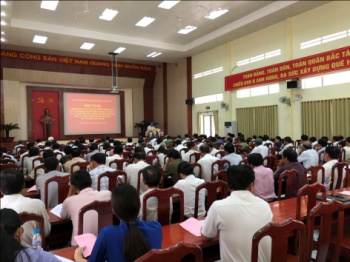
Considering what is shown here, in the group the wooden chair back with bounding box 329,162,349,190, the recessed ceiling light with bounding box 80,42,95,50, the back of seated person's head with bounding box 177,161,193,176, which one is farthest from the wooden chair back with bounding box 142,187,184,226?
the recessed ceiling light with bounding box 80,42,95,50

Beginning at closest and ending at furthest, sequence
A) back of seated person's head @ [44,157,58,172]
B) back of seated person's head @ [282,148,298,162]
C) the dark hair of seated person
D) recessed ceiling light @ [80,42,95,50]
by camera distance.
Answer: the dark hair of seated person → back of seated person's head @ [44,157,58,172] → back of seated person's head @ [282,148,298,162] → recessed ceiling light @ [80,42,95,50]

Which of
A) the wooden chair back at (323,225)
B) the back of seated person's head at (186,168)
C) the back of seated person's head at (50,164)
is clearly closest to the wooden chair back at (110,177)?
the back of seated person's head at (50,164)

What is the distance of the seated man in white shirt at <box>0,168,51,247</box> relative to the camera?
1676mm

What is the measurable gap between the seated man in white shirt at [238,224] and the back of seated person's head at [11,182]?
119cm

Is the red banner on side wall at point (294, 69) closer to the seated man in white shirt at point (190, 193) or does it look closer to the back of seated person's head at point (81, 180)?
the seated man in white shirt at point (190, 193)

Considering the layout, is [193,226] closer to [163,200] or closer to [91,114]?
[163,200]

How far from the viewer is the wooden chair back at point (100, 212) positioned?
1.59m

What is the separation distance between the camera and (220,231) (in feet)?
4.62

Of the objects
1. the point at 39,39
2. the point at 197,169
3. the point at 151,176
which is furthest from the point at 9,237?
the point at 39,39

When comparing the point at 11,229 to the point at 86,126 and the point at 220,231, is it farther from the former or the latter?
the point at 86,126

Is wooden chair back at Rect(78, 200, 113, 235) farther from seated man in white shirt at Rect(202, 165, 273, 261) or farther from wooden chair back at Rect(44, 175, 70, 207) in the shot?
wooden chair back at Rect(44, 175, 70, 207)

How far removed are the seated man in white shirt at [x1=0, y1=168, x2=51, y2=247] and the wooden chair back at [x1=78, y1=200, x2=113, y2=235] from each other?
0.24 m

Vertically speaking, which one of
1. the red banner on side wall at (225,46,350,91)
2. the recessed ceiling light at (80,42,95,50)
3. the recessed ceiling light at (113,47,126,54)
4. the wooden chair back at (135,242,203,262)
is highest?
the recessed ceiling light at (113,47,126,54)

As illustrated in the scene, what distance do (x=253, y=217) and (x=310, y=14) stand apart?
710cm
